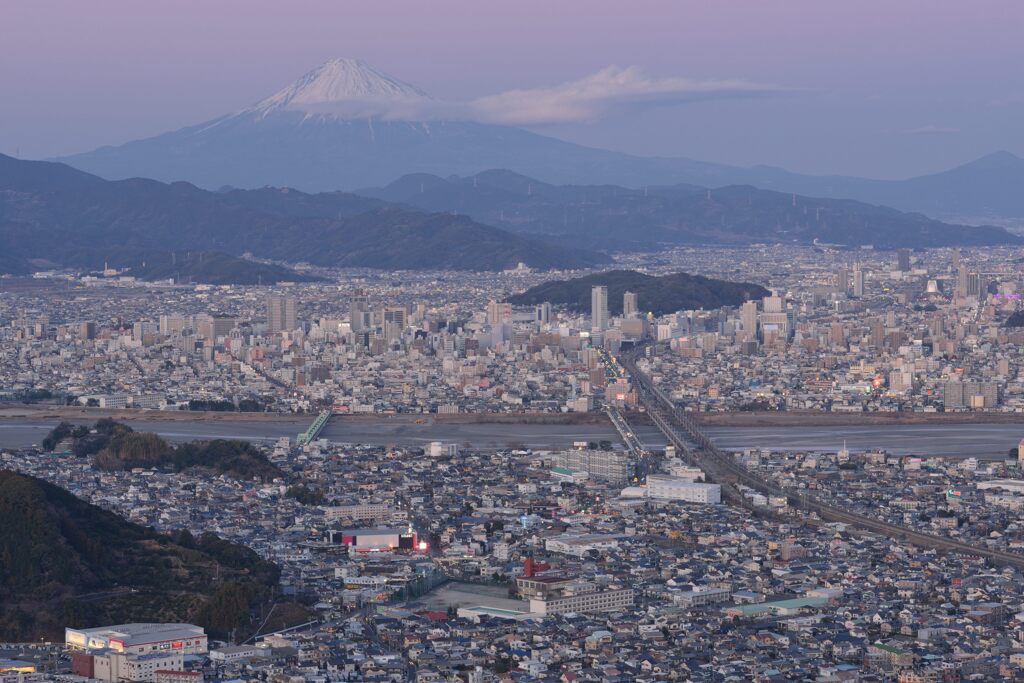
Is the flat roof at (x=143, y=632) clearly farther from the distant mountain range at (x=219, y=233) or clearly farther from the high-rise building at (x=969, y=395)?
the distant mountain range at (x=219, y=233)

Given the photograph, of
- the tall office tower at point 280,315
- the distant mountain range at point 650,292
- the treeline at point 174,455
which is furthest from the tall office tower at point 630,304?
the treeline at point 174,455

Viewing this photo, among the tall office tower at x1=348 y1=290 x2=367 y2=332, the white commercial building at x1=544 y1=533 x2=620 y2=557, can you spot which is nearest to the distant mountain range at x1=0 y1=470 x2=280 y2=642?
the white commercial building at x1=544 y1=533 x2=620 y2=557

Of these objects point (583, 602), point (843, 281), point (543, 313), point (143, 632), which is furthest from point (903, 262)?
point (143, 632)

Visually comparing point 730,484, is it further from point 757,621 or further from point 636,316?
point 636,316

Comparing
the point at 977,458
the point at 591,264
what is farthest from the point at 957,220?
the point at 977,458

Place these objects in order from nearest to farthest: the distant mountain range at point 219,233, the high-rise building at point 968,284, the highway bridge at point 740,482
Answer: the highway bridge at point 740,482 < the high-rise building at point 968,284 < the distant mountain range at point 219,233

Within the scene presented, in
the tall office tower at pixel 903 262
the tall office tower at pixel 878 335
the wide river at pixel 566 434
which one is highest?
the tall office tower at pixel 903 262

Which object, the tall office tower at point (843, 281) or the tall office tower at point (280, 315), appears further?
the tall office tower at point (843, 281)
